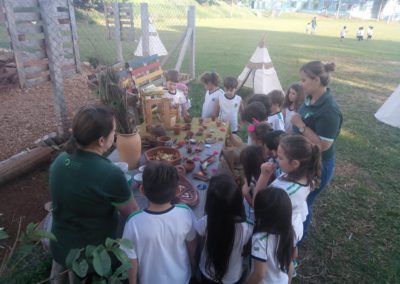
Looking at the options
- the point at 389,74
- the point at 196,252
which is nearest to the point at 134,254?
the point at 196,252

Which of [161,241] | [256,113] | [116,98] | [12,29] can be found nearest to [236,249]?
[161,241]

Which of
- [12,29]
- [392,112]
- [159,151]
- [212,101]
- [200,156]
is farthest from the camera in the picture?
[392,112]

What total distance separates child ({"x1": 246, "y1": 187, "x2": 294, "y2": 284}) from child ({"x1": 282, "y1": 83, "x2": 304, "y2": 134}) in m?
2.16

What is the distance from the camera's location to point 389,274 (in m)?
3.40

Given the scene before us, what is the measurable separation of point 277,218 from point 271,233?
112 millimetres

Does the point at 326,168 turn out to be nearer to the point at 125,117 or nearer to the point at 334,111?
the point at 334,111

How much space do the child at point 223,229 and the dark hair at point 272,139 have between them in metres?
1.16

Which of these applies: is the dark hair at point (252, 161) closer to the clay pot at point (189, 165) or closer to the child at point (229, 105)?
the clay pot at point (189, 165)

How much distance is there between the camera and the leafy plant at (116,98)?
10.2 ft

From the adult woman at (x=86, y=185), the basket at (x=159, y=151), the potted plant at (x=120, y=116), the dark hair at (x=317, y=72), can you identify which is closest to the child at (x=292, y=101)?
the dark hair at (x=317, y=72)

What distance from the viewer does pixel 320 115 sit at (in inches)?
117

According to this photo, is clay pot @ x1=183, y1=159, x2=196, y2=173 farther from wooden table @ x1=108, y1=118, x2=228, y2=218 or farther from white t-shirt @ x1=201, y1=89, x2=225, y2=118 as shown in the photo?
white t-shirt @ x1=201, y1=89, x2=225, y2=118

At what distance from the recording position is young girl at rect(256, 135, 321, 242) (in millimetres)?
2562

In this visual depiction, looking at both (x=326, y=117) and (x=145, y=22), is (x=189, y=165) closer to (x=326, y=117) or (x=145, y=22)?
(x=326, y=117)
